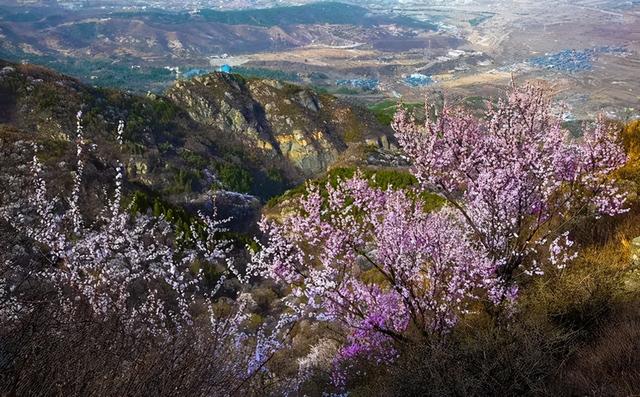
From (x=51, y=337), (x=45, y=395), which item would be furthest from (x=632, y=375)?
(x=51, y=337)

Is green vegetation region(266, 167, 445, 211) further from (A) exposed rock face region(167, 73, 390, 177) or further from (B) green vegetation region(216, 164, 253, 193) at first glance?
(A) exposed rock face region(167, 73, 390, 177)

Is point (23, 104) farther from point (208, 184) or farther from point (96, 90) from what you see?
point (208, 184)

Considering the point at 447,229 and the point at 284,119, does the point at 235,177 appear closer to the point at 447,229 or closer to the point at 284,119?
the point at 284,119

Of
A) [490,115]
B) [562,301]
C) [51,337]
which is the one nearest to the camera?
[51,337]

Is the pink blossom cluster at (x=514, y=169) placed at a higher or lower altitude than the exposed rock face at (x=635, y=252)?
higher

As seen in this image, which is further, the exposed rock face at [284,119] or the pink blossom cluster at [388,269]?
the exposed rock face at [284,119]

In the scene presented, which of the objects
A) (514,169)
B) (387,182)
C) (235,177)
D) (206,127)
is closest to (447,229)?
(514,169)

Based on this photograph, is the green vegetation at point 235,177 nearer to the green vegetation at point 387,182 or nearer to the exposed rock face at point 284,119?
the exposed rock face at point 284,119

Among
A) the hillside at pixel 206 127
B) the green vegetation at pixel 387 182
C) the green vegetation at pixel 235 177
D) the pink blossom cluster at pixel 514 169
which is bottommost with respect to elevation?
the green vegetation at pixel 235 177

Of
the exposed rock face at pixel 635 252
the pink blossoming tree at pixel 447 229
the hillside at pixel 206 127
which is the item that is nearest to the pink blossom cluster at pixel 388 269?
the pink blossoming tree at pixel 447 229
